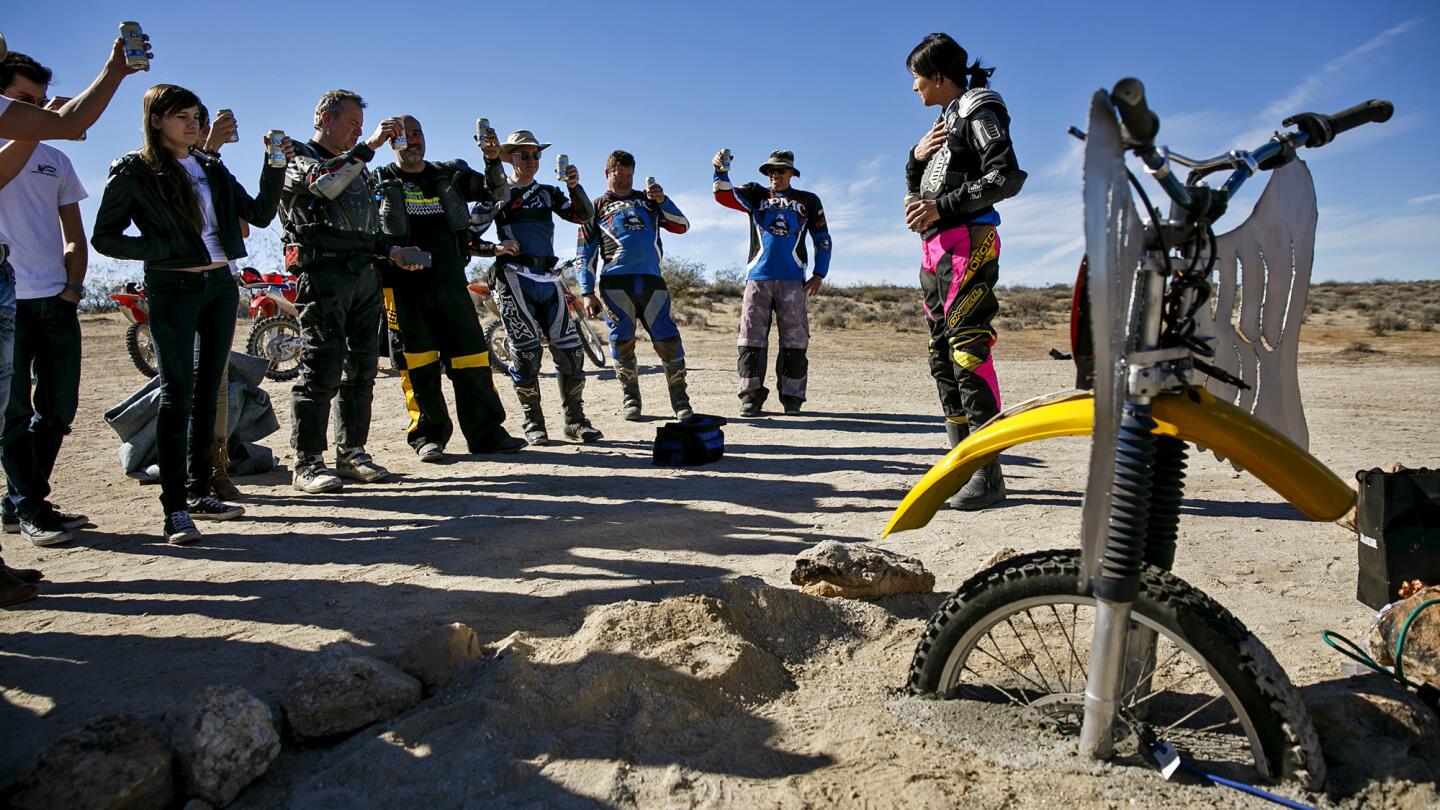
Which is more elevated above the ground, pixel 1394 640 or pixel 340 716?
pixel 1394 640

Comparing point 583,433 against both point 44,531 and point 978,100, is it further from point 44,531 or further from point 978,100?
point 978,100

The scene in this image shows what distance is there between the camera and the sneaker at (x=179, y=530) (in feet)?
14.2

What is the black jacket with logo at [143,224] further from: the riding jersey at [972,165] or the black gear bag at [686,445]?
the riding jersey at [972,165]

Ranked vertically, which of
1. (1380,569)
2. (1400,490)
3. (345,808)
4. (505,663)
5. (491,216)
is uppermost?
(491,216)

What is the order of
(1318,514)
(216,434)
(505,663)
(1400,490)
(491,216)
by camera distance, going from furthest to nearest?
1. (491,216)
2. (216,434)
3. (1400,490)
4. (505,663)
5. (1318,514)

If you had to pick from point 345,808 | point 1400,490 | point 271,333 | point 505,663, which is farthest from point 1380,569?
point 271,333

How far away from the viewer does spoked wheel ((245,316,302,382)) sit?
10836 millimetres

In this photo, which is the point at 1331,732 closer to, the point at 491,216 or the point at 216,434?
the point at 216,434

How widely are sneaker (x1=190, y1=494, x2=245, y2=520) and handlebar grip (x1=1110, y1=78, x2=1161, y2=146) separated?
4.76 meters

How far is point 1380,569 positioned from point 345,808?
3262 mm

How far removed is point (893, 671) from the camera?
8.82ft

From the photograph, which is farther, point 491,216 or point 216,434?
point 491,216

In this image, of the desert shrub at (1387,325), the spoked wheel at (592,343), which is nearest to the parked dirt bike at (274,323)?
the spoked wheel at (592,343)

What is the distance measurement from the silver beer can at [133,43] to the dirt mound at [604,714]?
99.9 inches
